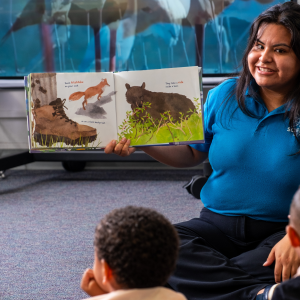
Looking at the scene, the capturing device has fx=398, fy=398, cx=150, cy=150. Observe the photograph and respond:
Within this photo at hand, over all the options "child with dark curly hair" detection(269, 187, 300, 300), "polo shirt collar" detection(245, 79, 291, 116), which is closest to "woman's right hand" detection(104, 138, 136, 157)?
"polo shirt collar" detection(245, 79, 291, 116)

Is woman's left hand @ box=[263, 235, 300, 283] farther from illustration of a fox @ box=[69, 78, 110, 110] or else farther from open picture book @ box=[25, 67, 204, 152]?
illustration of a fox @ box=[69, 78, 110, 110]

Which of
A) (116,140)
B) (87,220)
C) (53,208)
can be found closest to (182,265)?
(116,140)

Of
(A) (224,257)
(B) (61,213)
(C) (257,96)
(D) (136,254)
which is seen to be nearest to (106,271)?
(D) (136,254)

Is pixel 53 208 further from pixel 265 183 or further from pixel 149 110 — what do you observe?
pixel 265 183

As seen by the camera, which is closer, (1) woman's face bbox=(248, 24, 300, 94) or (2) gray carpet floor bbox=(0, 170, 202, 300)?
(1) woman's face bbox=(248, 24, 300, 94)

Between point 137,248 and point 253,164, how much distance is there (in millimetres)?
633

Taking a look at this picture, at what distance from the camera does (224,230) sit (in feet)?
4.04

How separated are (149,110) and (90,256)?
2.56 feet

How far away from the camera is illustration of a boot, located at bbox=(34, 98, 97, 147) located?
1.30m

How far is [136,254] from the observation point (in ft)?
2.23

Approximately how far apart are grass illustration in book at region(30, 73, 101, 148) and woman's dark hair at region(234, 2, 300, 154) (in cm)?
50

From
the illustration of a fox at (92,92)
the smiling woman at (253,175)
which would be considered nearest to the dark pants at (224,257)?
the smiling woman at (253,175)

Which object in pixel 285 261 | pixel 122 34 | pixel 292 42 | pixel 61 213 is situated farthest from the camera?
pixel 122 34

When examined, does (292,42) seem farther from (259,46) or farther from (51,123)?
(51,123)
